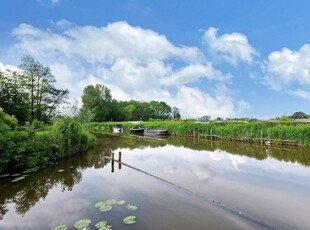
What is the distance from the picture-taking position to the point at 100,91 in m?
69.2

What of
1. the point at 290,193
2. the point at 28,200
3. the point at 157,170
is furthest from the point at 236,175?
the point at 28,200

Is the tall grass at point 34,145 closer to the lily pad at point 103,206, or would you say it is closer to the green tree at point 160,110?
the lily pad at point 103,206

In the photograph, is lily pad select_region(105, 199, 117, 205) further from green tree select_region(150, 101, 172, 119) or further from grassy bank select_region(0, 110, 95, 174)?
green tree select_region(150, 101, 172, 119)

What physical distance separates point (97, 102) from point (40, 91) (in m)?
41.7

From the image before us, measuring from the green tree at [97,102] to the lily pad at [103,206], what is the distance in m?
58.1

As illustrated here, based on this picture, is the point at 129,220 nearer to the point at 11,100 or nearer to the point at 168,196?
the point at 168,196

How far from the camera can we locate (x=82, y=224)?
17.6ft

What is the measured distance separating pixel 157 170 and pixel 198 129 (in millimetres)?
19696

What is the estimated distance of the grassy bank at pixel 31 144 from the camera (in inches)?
372

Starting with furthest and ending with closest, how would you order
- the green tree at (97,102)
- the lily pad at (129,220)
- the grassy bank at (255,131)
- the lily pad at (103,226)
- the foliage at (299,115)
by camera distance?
the green tree at (97,102)
the foliage at (299,115)
the grassy bank at (255,131)
the lily pad at (129,220)
the lily pad at (103,226)

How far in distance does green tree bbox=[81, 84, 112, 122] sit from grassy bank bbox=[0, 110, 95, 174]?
49870mm

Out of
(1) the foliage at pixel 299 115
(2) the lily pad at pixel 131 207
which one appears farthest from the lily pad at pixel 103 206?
(1) the foliage at pixel 299 115

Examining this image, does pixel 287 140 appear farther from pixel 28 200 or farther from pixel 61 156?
pixel 28 200

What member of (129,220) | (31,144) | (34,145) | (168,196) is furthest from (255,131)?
(129,220)
